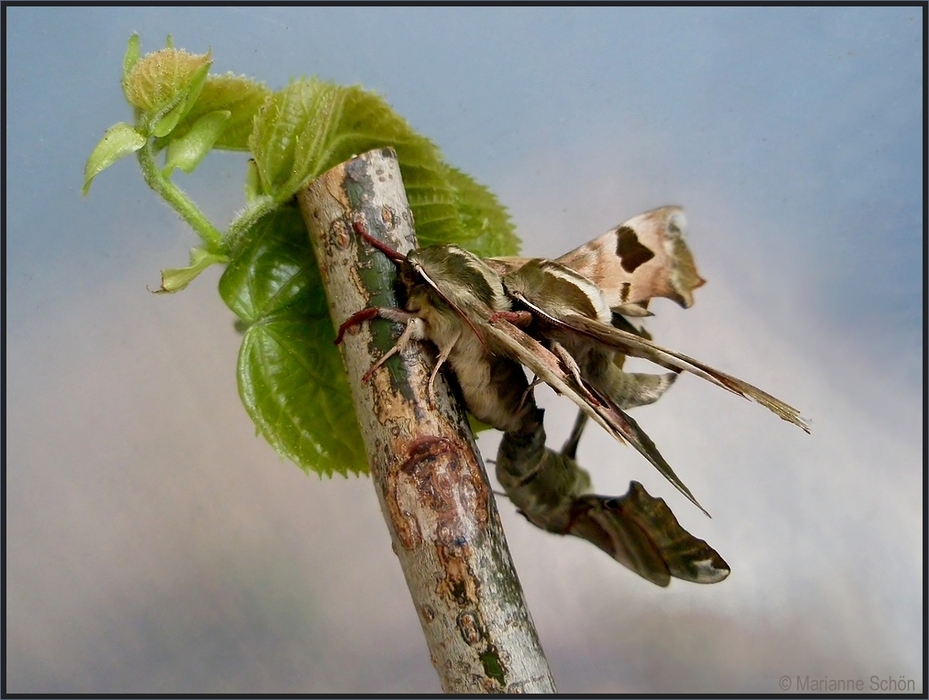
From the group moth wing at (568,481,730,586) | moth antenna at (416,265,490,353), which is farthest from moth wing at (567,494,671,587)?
moth antenna at (416,265,490,353)

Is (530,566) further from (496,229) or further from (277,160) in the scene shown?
(277,160)

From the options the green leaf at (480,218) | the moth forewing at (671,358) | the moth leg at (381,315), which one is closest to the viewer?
the moth forewing at (671,358)

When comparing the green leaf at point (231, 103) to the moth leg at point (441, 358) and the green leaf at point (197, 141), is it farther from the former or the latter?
the moth leg at point (441, 358)

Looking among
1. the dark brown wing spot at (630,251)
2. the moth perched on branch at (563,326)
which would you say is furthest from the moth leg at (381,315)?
the dark brown wing spot at (630,251)

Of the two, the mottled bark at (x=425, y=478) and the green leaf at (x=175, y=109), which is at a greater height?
the green leaf at (x=175, y=109)

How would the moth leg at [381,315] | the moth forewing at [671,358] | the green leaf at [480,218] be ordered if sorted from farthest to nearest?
the green leaf at [480,218] → the moth leg at [381,315] → the moth forewing at [671,358]

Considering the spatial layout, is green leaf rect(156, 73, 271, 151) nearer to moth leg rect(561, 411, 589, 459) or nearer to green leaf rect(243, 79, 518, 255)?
green leaf rect(243, 79, 518, 255)
